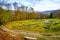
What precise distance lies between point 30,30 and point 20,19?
1.10ft

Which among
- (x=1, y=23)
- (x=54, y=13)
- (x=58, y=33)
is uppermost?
(x=54, y=13)

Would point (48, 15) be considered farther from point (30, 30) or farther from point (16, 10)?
point (16, 10)

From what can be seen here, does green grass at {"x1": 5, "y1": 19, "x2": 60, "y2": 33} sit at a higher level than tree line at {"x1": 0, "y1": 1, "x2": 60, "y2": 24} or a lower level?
lower

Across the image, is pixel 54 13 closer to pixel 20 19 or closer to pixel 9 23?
pixel 20 19

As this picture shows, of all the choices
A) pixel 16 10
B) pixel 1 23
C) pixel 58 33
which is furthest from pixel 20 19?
pixel 58 33

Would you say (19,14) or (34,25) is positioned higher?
(19,14)

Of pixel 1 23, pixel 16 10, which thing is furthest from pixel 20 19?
pixel 1 23

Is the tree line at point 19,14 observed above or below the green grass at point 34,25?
above

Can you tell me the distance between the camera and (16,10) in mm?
3309

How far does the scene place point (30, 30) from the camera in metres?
3.25

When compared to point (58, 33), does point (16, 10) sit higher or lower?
higher

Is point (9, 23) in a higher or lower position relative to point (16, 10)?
lower

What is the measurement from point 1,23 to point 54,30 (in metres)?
1.18

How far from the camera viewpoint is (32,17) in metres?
3.32
